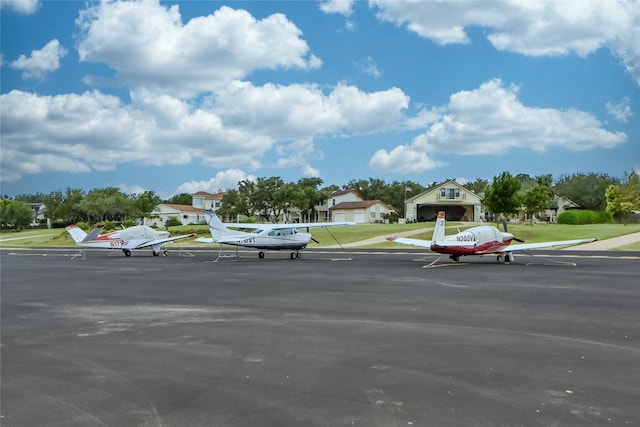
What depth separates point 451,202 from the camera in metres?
82.2

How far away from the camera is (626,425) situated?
4.90m

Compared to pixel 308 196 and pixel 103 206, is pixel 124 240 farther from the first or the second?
pixel 103 206

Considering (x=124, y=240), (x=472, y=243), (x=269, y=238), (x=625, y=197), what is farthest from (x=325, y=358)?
(x=625, y=197)

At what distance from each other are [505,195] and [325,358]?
4648 cm

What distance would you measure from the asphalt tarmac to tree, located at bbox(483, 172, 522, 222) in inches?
1415

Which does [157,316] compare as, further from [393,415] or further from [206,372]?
[393,415]

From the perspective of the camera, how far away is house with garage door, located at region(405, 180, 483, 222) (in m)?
82.6

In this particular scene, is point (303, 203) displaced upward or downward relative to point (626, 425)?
upward

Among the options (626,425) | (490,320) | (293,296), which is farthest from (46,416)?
(293,296)

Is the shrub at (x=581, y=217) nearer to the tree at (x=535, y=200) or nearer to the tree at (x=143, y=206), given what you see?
the tree at (x=535, y=200)

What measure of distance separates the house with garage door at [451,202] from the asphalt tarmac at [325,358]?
6850 centimetres

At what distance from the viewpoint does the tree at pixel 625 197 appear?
65688 mm

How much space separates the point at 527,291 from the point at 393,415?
10867 millimetres

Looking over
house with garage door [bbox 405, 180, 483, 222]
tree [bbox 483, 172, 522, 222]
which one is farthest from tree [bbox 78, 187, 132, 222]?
tree [bbox 483, 172, 522, 222]
